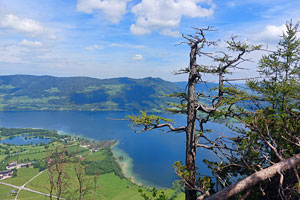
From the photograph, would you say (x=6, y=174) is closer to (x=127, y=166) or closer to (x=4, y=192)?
(x=4, y=192)

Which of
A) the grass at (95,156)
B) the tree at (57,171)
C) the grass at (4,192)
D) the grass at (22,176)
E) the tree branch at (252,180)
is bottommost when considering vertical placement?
the grass at (22,176)

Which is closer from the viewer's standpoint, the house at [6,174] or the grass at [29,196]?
the grass at [29,196]

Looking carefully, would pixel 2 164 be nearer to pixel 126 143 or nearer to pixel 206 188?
pixel 126 143

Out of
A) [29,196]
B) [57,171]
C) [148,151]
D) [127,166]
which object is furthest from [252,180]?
[148,151]

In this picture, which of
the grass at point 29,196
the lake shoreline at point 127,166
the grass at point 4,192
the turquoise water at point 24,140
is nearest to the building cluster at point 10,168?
the grass at point 4,192

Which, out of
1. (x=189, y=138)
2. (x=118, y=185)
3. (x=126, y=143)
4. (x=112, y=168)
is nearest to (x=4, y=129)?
(x=126, y=143)

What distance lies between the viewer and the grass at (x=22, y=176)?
57.6 metres

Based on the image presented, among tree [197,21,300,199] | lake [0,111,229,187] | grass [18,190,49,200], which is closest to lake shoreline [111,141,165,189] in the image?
lake [0,111,229,187]

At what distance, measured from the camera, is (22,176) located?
61.8m

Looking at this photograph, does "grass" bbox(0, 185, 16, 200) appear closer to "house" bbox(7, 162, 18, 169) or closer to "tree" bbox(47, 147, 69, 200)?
"house" bbox(7, 162, 18, 169)

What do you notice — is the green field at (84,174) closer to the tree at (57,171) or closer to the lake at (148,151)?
the lake at (148,151)

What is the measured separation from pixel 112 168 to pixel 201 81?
6160 cm

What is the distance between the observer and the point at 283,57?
11.1 metres

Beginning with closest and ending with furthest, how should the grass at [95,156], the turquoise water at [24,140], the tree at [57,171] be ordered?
the tree at [57,171] → the grass at [95,156] → the turquoise water at [24,140]
